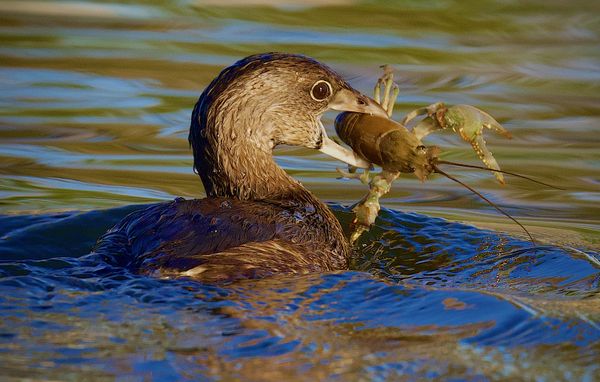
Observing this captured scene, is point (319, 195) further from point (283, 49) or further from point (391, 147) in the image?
point (283, 49)

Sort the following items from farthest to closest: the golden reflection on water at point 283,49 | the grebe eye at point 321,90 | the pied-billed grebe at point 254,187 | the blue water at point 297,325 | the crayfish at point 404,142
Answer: the golden reflection on water at point 283,49, the grebe eye at point 321,90, the crayfish at point 404,142, the pied-billed grebe at point 254,187, the blue water at point 297,325

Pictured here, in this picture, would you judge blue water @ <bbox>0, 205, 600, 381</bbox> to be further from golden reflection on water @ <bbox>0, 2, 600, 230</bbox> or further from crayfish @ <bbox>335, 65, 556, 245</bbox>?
golden reflection on water @ <bbox>0, 2, 600, 230</bbox>

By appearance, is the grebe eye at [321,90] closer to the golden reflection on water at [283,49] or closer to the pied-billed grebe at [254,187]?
the pied-billed grebe at [254,187]


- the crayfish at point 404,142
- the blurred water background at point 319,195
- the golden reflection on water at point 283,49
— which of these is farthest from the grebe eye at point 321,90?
the golden reflection on water at point 283,49

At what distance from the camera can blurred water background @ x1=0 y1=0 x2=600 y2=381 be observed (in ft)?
17.1

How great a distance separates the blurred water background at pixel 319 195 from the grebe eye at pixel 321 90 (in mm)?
1005

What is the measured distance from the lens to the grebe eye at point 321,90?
7391 millimetres

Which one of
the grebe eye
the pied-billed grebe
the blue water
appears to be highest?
the grebe eye

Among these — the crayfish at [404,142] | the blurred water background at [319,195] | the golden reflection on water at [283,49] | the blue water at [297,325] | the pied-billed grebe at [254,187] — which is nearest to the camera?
the blue water at [297,325]

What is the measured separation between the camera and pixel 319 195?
898cm

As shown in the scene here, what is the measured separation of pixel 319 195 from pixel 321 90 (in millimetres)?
1680

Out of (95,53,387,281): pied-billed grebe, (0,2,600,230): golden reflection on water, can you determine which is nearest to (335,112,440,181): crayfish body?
(95,53,387,281): pied-billed grebe

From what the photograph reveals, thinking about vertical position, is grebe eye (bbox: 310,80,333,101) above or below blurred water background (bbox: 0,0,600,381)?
above

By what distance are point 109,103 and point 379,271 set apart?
14.0ft
